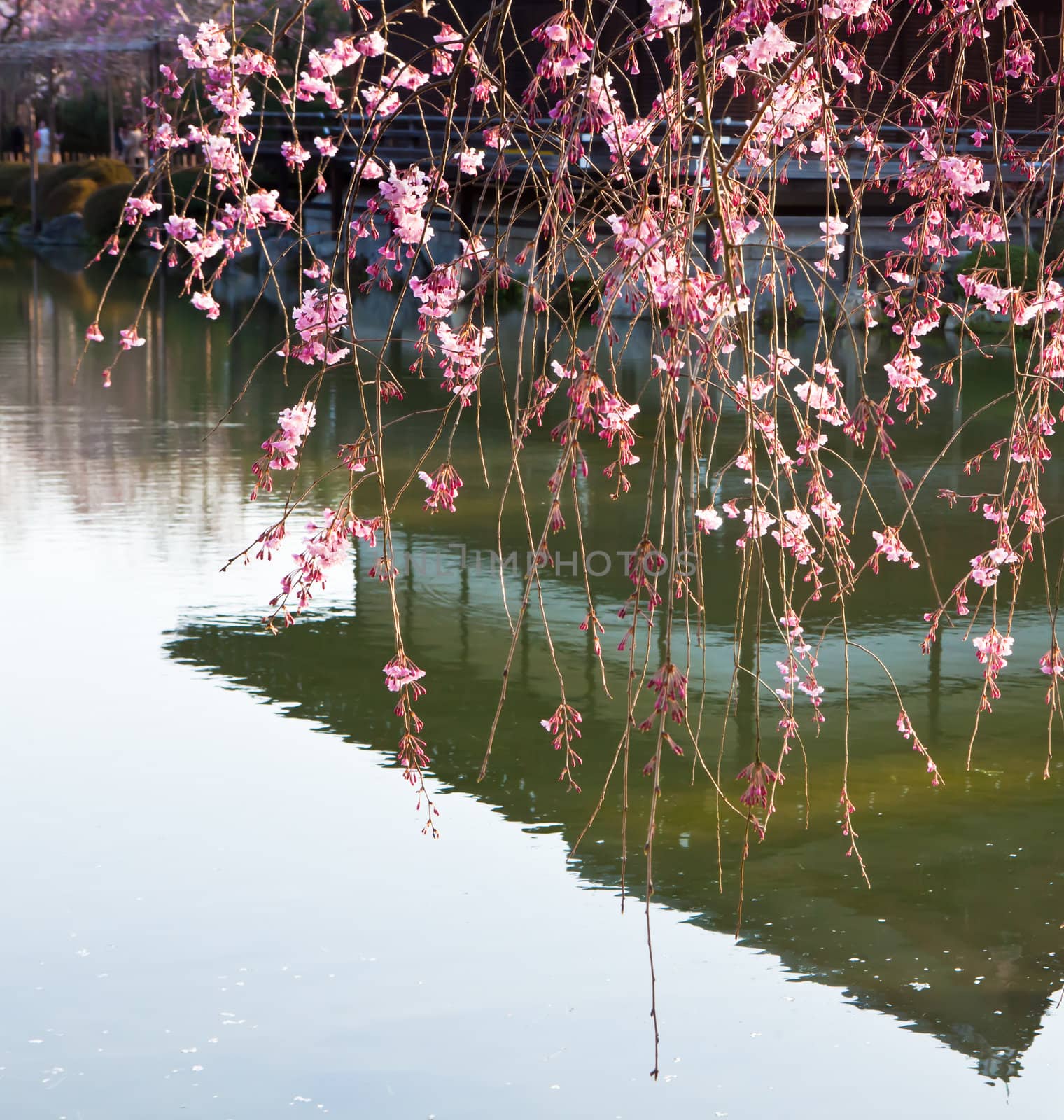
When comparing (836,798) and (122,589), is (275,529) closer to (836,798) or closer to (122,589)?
(836,798)

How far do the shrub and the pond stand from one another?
17.8 metres

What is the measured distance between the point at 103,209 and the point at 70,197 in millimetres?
2578

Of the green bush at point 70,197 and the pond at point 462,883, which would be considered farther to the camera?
the green bush at point 70,197

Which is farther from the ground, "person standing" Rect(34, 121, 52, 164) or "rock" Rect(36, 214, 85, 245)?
"person standing" Rect(34, 121, 52, 164)

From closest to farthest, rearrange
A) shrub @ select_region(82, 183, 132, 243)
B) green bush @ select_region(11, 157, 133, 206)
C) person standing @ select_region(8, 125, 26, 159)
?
shrub @ select_region(82, 183, 132, 243)
green bush @ select_region(11, 157, 133, 206)
person standing @ select_region(8, 125, 26, 159)

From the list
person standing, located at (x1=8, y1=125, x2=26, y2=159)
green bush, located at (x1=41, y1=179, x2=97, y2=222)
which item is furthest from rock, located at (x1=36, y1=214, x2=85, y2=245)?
person standing, located at (x1=8, y1=125, x2=26, y2=159)

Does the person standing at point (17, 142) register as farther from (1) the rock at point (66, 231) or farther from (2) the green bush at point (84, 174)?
(1) the rock at point (66, 231)

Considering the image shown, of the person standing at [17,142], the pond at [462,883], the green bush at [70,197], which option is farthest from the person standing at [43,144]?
the pond at [462,883]

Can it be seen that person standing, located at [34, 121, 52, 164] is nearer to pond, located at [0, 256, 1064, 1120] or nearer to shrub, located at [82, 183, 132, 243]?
shrub, located at [82, 183, 132, 243]

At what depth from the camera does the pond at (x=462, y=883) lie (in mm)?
3229

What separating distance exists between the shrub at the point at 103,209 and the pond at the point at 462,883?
58.5 feet

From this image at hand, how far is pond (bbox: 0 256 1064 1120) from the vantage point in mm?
3229

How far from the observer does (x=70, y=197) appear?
Result: 26.5m

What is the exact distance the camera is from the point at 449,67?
10.0ft
